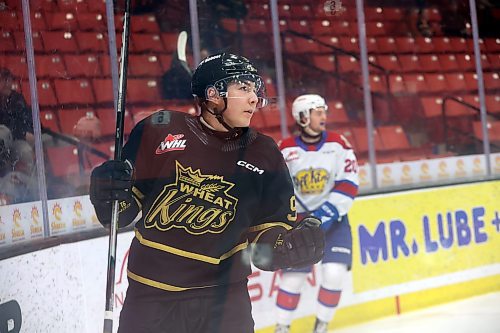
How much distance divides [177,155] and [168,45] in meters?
1.89

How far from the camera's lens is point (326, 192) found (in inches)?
175

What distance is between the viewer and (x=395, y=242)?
199 inches

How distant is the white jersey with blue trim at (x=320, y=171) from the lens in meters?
4.42

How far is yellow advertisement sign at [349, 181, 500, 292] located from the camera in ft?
16.1

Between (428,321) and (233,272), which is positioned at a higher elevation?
(233,272)

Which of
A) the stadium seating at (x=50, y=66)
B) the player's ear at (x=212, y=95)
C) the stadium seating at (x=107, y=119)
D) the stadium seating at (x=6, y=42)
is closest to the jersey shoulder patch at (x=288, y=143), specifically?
the stadium seating at (x=107, y=119)

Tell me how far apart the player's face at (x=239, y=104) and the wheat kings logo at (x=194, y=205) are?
135 mm

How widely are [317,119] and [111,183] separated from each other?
244cm

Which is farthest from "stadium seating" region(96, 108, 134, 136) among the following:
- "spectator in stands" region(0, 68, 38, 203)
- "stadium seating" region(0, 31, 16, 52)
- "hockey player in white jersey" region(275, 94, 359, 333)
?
"hockey player in white jersey" region(275, 94, 359, 333)

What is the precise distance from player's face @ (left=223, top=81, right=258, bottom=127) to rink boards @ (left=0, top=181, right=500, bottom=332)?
110 centimetres

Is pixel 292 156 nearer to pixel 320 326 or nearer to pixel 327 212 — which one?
pixel 327 212

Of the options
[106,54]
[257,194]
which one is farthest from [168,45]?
[257,194]

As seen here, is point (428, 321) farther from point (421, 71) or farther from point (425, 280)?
point (421, 71)

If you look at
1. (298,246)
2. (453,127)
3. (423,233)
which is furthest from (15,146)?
(453,127)
